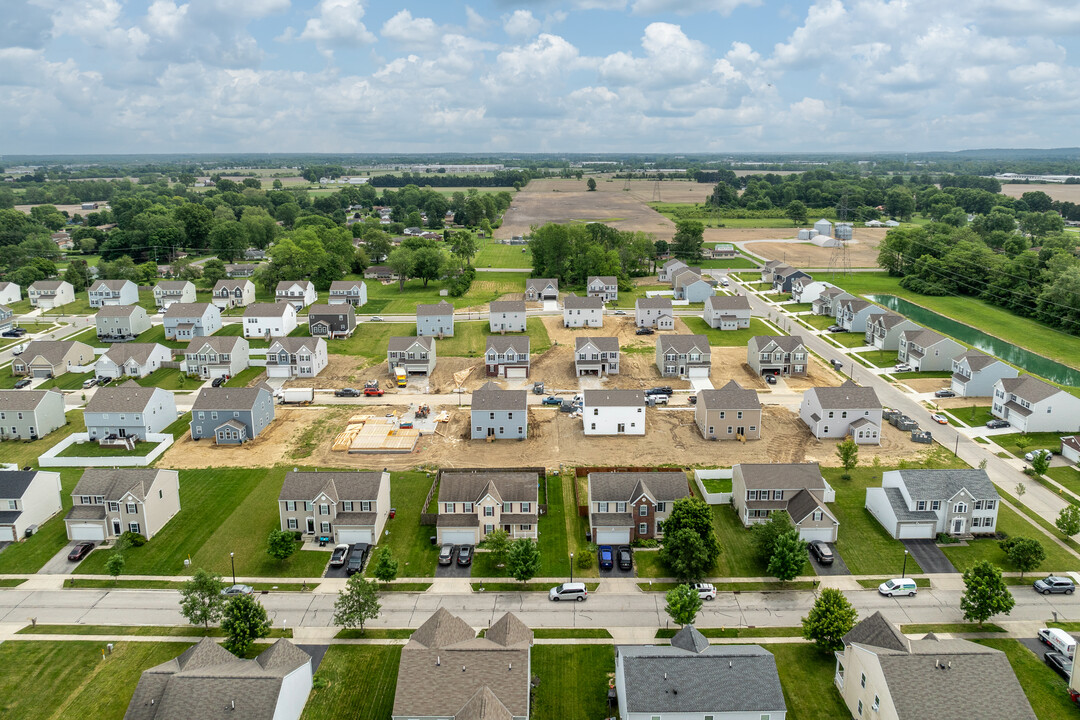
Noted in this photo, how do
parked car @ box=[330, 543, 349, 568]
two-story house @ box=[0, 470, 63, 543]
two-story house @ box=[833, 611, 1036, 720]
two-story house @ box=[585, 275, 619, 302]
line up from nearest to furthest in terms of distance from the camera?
1. two-story house @ box=[833, 611, 1036, 720]
2. parked car @ box=[330, 543, 349, 568]
3. two-story house @ box=[0, 470, 63, 543]
4. two-story house @ box=[585, 275, 619, 302]

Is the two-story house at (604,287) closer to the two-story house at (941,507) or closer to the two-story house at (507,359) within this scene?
the two-story house at (507,359)

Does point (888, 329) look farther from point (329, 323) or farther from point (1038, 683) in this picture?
point (329, 323)

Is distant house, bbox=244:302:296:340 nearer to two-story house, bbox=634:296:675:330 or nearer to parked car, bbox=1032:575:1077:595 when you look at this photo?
two-story house, bbox=634:296:675:330

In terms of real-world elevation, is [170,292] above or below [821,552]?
above

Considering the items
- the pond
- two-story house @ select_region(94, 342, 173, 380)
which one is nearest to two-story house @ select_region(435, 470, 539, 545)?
two-story house @ select_region(94, 342, 173, 380)

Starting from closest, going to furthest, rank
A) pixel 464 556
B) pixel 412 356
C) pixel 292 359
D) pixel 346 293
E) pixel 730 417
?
pixel 464 556 → pixel 730 417 → pixel 412 356 → pixel 292 359 → pixel 346 293

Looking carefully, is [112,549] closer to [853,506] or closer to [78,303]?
[853,506]

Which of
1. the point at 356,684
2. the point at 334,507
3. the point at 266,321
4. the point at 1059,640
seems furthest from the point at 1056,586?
the point at 266,321
